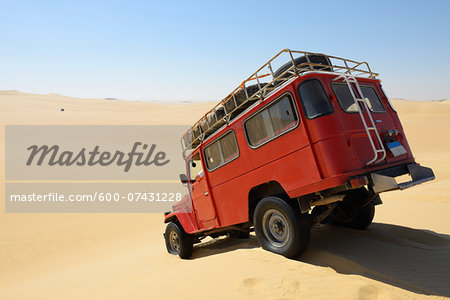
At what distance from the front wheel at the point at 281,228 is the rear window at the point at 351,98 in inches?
72.1

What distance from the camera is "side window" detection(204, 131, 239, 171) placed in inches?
225

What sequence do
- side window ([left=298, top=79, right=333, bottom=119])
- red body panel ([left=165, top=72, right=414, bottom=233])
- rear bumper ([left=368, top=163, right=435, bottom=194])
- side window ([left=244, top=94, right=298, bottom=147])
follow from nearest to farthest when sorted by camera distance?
rear bumper ([left=368, top=163, right=435, bottom=194]) → red body panel ([left=165, top=72, right=414, bottom=233]) → side window ([left=298, top=79, right=333, bottom=119]) → side window ([left=244, top=94, right=298, bottom=147])

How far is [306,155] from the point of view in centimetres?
429

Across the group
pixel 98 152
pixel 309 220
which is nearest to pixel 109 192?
pixel 98 152

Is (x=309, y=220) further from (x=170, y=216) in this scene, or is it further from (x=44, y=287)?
(x=44, y=287)

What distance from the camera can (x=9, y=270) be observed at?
413 inches

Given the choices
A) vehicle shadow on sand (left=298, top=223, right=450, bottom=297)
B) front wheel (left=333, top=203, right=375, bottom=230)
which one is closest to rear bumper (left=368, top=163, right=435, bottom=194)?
vehicle shadow on sand (left=298, top=223, right=450, bottom=297)

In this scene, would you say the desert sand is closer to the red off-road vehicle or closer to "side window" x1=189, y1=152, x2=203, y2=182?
the red off-road vehicle

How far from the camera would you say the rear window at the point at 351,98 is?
466 centimetres

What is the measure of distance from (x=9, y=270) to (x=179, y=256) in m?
7.48

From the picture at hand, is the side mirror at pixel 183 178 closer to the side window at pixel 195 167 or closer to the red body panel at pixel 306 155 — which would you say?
the side window at pixel 195 167

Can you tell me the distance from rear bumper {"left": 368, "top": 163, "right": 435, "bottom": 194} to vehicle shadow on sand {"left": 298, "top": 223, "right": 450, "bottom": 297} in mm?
1183

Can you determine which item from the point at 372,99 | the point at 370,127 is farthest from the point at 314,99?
the point at 372,99

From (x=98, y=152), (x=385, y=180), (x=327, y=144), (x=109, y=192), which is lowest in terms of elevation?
(x=385, y=180)
